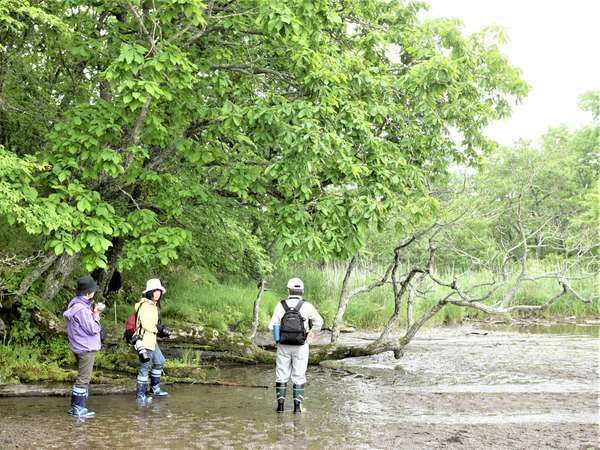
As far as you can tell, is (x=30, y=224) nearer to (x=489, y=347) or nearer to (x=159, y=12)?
(x=159, y=12)

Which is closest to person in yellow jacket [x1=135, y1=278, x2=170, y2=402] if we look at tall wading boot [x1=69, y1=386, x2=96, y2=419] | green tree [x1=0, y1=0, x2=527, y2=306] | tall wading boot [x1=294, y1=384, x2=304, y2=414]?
green tree [x1=0, y1=0, x2=527, y2=306]

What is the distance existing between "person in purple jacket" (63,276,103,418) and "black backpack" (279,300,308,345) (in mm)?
2373

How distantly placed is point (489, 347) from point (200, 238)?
8071 mm

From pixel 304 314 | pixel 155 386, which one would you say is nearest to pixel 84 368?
pixel 155 386

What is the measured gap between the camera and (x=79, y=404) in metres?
8.09

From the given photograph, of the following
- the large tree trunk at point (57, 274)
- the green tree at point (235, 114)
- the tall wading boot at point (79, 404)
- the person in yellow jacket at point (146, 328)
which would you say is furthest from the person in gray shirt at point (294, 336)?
the large tree trunk at point (57, 274)

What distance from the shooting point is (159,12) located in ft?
30.1

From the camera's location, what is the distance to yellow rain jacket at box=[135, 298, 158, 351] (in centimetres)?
910

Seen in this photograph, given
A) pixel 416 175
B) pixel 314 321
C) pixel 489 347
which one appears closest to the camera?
pixel 314 321

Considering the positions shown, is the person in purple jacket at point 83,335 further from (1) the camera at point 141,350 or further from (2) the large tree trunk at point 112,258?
(2) the large tree trunk at point 112,258

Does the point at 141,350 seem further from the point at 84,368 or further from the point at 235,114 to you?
the point at 235,114

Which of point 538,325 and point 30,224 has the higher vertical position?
point 30,224

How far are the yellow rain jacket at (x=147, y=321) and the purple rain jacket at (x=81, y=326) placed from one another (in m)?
0.87

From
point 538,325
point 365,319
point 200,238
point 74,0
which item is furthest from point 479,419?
point 538,325
